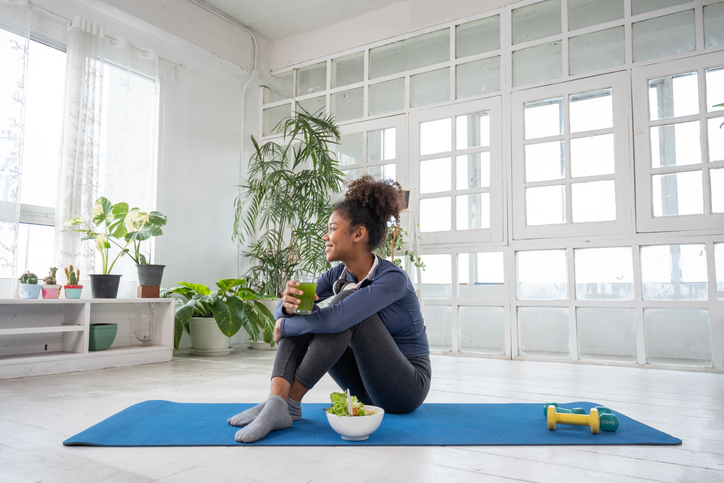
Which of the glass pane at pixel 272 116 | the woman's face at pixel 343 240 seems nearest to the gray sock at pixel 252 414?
the woman's face at pixel 343 240

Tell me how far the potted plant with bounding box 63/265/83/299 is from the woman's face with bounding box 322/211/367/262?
2024 mm

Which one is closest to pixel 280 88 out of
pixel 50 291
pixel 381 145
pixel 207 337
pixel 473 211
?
pixel 381 145

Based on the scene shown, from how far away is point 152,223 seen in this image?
3.48m

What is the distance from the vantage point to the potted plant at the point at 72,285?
3.04 m

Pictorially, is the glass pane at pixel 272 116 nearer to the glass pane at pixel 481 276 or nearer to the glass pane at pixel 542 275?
the glass pane at pixel 481 276

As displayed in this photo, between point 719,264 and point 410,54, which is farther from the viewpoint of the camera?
point 410,54

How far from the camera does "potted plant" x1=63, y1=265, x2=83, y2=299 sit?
3.04 m

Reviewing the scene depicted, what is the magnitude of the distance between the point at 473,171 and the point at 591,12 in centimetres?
135

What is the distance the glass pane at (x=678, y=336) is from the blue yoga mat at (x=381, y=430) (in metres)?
1.72

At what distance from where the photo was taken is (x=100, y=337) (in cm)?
316

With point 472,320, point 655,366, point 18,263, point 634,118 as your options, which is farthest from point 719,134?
point 18,263

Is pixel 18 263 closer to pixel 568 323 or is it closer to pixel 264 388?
pixel 264 388

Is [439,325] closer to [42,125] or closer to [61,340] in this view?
[61,340]

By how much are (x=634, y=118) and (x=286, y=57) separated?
124 inches
